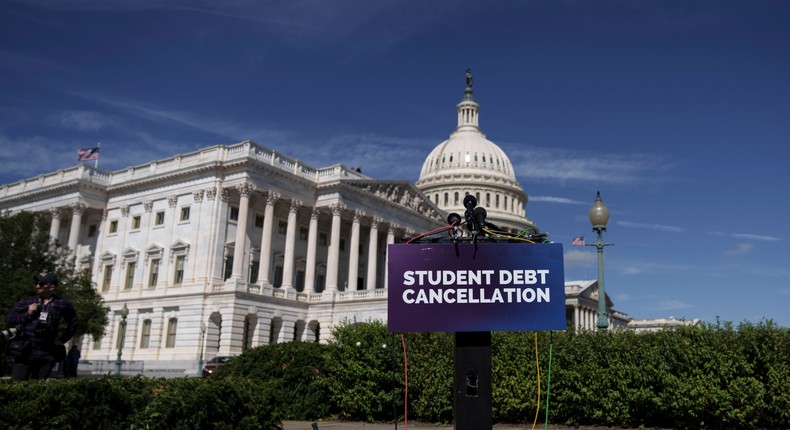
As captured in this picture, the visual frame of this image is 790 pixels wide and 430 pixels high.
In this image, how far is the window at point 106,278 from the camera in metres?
66.3

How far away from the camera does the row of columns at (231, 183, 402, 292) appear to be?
58.7m

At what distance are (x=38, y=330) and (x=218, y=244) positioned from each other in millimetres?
47922

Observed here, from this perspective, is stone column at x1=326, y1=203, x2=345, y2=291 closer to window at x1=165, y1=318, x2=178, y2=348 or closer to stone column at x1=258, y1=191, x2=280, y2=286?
stone column at x1=258, y1=191, x2=280, y2=286

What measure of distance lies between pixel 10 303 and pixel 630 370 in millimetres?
33661

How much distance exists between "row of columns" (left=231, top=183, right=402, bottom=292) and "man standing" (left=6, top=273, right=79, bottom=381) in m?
45.0

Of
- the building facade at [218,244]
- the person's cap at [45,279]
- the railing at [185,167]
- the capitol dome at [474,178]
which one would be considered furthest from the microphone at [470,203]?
the capitol dome at [474,178]

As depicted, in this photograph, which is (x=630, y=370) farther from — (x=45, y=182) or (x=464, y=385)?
(x=45, y=182)

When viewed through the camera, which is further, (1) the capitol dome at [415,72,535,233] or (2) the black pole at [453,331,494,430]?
(1) the capitol dome at [415,72,535,233]

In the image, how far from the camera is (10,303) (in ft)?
122

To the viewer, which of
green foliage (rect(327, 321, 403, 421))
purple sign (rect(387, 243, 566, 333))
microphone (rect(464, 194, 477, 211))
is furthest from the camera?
green foliage (rect(327, 321, 403, 421))

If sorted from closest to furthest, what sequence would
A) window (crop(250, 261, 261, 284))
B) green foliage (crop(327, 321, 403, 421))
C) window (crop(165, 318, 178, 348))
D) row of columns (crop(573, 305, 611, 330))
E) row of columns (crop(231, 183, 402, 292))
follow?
1. green foliage (crop(327, 321, 403, 421))
2. window (crop(165, 318, 178, 348))
3. row of columns (crop(231, 183, 402, 292))
4. window (crop(250, 261, 261, 284))
5. row of columns (crop(573, 305, 611, 330))

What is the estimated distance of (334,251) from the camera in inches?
2564

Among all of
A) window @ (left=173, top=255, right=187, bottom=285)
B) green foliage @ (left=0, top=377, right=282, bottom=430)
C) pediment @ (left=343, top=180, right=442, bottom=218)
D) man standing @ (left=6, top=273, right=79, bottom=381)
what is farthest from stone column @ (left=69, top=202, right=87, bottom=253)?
green foliage @ (left=0, top=377, right=282, bottom=430)

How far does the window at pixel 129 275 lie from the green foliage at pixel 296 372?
47.0m
